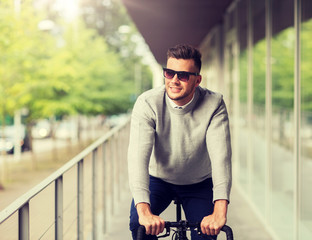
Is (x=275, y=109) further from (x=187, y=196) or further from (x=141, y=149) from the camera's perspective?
(x=141, y=149)

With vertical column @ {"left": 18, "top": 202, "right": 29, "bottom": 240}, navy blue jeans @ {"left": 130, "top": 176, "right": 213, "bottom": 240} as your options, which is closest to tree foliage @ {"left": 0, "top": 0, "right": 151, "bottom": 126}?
navy blue jeans @ {"left": 130, "top": 176, "right": 213, "bottom": 240}

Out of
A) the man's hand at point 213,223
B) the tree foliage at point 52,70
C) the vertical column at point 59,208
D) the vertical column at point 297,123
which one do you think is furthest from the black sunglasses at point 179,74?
the tree foliage at point 52,70

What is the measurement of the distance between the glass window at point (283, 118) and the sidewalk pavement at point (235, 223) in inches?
11.4

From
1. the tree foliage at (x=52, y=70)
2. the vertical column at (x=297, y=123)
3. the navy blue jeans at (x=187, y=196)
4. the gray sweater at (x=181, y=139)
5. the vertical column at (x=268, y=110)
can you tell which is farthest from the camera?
the tree foliage at (x=52, y=70)

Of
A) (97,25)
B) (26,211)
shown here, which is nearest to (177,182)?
(26,211)

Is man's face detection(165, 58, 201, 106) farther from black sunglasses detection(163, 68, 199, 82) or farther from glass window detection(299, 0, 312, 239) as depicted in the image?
glass window detection(299, 0, 312, 239)

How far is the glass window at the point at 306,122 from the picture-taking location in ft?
13.5

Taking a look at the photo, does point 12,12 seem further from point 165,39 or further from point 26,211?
point 26,211

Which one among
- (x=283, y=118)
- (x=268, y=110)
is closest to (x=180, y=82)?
(x=283, y=118)

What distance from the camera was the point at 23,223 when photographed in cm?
246

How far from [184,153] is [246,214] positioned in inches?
169

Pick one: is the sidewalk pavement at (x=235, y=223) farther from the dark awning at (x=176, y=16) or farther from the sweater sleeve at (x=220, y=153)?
the dark awning at (x=176, y=16)

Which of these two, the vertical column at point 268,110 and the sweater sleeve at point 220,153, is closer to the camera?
the sweater sleeve at point 220,153

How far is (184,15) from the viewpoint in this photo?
1095 centimetres
